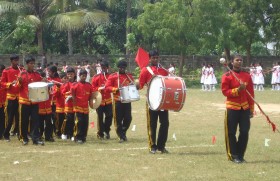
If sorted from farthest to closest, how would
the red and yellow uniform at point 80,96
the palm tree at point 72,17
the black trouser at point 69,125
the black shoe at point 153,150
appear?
the palm tree at point 72,17, the black trouser at point 69,125, the red and yellow uniform at point 80,96, the black shoe at point 153,150

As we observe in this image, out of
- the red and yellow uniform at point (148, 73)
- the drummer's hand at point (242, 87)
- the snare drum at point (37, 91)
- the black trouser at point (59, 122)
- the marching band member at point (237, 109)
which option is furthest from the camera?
the black trouser at point (59, 122)

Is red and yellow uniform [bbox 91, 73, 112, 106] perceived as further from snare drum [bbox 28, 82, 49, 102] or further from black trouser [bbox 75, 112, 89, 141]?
snare drum [bbox 28, 82, 49, 102]

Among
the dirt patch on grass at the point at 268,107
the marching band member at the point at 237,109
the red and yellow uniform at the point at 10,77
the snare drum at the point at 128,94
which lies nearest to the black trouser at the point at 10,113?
the red and yellow uniform at the point at 10,77

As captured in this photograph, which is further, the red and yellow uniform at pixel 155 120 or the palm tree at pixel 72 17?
the palm tree at pixel 72 17

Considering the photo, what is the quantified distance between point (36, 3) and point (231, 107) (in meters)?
33.9

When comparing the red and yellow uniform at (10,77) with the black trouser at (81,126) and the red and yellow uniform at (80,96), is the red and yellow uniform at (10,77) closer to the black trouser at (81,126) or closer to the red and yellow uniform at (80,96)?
the red and yellow uniform at (80,96)

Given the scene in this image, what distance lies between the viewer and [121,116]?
14750 millimetres

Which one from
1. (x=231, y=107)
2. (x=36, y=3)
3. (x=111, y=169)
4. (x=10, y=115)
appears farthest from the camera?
(x=36, y=3)

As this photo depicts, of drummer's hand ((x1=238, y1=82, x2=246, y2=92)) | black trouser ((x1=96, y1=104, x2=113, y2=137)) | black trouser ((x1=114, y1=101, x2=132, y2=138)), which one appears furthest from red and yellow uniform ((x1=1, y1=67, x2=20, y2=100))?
drummer's hand ((x1=238, y1=82, x2=246, y2=92))

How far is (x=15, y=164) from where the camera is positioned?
11.1 meters

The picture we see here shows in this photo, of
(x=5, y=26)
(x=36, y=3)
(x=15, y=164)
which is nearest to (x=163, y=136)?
(x=15, y=164)

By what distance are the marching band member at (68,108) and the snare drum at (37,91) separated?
1289mm

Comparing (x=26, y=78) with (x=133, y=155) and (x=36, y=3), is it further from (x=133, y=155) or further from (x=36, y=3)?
(x=36, y=3)

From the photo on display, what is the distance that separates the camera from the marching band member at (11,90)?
14.6 m
